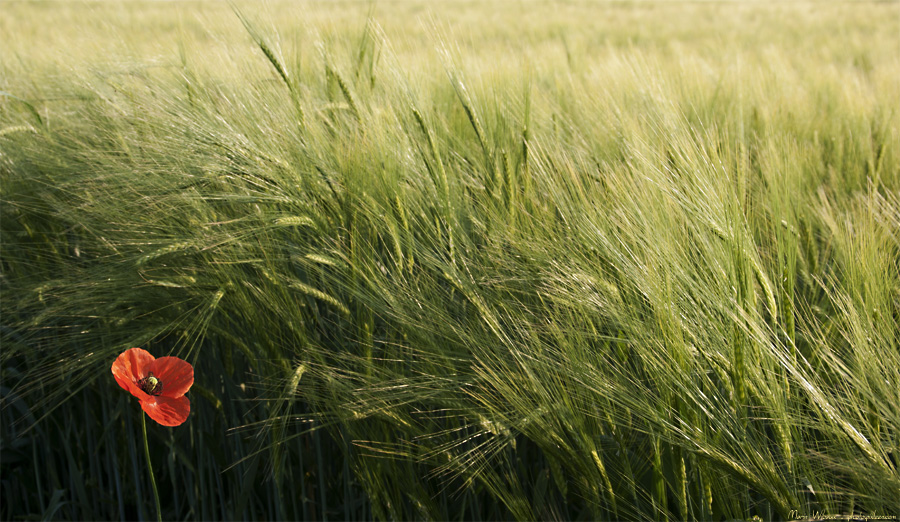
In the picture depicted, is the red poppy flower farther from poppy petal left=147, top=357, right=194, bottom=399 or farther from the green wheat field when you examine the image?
the green wheat field

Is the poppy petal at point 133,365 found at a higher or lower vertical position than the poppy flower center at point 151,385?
higher

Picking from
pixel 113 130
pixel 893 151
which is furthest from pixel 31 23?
pixel 893 151

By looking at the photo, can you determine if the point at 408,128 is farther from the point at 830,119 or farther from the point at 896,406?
the point at 830,119

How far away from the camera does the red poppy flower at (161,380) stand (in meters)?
0.74

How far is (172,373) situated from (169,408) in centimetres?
4

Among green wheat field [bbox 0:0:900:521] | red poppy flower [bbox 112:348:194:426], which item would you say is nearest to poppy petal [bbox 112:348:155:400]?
red poppy flower [bbox 112:348:194:426]

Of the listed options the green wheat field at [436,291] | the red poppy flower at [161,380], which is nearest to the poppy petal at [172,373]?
the red poppy flower at [161,380]

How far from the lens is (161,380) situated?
77 centimetres

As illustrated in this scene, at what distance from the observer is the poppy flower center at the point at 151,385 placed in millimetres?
740

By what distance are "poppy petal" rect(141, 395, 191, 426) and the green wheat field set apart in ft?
0.77

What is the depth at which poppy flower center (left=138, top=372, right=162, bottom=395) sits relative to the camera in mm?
740

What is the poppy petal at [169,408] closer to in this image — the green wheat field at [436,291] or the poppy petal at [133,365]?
the poppy petal at [133,365]

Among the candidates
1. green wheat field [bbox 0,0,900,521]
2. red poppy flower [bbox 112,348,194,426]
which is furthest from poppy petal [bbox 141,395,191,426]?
green wheat field [bbox 0,0,900,521]

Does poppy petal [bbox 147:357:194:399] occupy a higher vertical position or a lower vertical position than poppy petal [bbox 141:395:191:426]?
higher
